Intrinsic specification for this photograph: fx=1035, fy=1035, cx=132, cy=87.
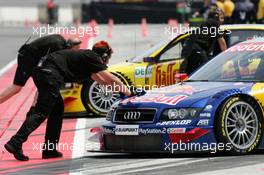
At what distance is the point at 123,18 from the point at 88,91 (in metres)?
29.8

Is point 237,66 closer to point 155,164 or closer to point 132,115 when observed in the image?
point 132,115

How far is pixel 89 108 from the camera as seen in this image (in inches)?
650

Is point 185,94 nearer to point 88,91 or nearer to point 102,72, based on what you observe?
point 102,72

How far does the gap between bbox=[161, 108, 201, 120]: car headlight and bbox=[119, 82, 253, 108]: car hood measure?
0.20 ft

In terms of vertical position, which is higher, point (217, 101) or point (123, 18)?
point (217, 101)

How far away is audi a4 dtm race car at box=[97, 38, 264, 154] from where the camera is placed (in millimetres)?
11633

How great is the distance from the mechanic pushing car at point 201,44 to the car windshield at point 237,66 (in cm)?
294

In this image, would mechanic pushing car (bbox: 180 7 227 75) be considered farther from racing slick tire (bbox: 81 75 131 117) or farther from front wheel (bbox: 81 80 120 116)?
front wheel (bbox: 81 80 120 116)

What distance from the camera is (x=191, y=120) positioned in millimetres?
11633

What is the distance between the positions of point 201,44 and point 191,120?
16.4ft

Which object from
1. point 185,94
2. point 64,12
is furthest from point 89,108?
point 64,12

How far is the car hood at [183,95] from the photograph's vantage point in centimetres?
1178

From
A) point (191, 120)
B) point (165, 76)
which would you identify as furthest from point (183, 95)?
point (165, 76)

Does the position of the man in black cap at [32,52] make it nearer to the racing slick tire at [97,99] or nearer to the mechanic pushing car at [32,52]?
the mechanic pushing car at [32,52]
